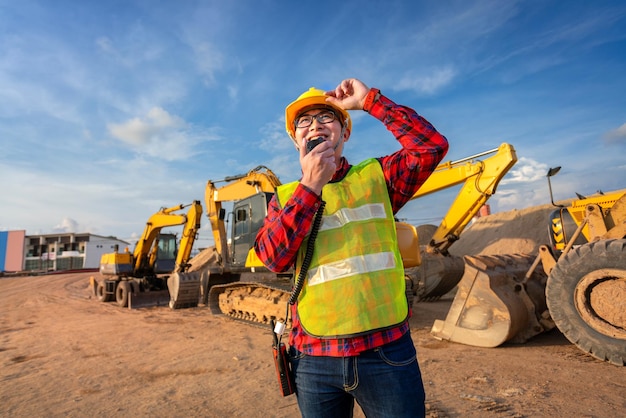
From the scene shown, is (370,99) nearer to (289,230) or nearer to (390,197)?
(390,197)

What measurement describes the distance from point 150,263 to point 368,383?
1530 cm

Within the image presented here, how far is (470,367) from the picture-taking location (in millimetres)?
4668

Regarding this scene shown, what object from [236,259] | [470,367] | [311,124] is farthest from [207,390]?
[236,259]

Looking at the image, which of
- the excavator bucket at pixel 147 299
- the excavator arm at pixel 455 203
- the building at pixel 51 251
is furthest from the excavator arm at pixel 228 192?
the building at pixel 51 251

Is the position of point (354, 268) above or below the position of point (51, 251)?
below

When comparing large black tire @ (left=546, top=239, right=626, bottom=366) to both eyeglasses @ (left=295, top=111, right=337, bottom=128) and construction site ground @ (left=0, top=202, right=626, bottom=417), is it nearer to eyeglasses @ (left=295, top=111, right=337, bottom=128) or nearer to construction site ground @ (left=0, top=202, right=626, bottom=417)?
construction site ground @ (left=0, top=202, right=626, bottom=417)

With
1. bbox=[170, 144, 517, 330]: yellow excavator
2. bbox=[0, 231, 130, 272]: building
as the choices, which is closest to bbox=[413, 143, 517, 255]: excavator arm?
bbox=[170, 144, 517, 330]: yellow excavator

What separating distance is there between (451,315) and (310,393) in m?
5.30

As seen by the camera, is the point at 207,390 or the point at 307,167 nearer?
the point at 307,167

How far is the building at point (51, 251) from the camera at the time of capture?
133 ft

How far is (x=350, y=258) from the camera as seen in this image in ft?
4.48

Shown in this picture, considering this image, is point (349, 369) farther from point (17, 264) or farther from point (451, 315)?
point (17, 264)

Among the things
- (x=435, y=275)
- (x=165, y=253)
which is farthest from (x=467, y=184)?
(x=165, y=253)

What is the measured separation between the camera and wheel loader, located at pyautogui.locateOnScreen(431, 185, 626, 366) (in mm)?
4629
